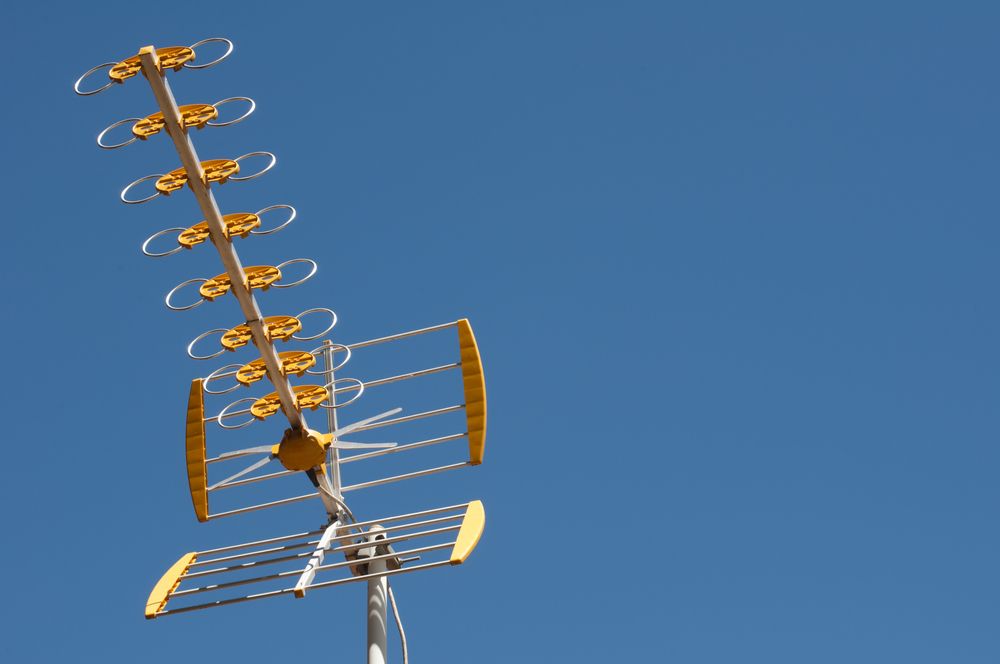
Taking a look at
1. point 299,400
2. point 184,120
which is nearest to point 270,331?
point 299,400

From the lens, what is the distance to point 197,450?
14.7m

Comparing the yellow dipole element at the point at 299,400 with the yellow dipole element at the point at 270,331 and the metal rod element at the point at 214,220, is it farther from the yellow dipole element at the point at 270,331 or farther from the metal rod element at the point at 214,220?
the yellow dipole element at the point at 270,331

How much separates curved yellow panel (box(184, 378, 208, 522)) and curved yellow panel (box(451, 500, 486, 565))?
9.86 feet

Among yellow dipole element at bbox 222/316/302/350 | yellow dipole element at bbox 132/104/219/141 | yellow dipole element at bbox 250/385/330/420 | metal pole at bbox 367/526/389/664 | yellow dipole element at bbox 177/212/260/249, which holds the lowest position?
metal pole at bbox 367/526/389/664

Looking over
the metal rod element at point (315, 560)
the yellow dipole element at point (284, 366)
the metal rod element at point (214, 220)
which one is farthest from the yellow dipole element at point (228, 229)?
the metal rod element at point (315, 560)

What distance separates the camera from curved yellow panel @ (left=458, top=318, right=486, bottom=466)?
14.0 meters

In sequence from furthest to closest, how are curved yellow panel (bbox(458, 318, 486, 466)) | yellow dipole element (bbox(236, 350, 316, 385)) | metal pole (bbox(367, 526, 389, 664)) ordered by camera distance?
curved yellow panel (bbox(458, 318, 486, 466))
metal pole (bbox(367, 526, 389, 664))
yellow dipole element (bbox(236, 350, 316, 385))

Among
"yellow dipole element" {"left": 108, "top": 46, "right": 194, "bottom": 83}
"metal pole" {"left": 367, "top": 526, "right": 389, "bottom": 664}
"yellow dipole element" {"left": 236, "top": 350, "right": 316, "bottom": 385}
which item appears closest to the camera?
"yellow dipole element" {"left": 108, "top": 46, "right": 194, "bottom": 83}

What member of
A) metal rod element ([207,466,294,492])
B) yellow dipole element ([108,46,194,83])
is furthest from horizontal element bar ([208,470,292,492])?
yellow dipole element ([108,46,194,83])

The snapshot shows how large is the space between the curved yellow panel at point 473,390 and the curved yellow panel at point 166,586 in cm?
296

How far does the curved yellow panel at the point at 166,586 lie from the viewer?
12.7m

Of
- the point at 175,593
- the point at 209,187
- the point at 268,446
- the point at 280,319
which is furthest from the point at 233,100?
the point at 175,593

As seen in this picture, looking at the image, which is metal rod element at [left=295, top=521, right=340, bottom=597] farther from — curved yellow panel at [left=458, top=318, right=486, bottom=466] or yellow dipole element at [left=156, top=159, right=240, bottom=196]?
yellow dipole element at [left=156, top=159, right=240, bottom=196]

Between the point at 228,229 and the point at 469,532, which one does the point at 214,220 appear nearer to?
the point at 228,229
